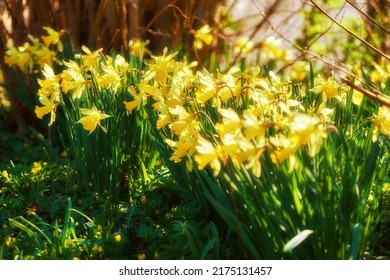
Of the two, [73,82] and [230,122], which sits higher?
[73,82]

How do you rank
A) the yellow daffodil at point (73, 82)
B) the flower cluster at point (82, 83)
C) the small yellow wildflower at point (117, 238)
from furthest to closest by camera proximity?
the yellow daffodil at point (73, 82), the flower cluster at point (82, 83), the small yellow wildflower at point (117, 238)

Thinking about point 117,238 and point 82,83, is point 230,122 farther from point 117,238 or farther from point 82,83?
point 82,83

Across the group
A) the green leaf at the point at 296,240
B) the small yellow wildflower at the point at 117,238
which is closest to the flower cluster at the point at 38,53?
the small yellow wildflower at the point at 117,238

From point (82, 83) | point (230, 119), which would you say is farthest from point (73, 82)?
point (230, 119)

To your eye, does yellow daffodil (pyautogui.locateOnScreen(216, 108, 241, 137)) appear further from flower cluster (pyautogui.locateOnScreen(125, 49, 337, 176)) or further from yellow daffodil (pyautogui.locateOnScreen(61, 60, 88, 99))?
yellow daffodil (pyautogui.locateOnScreen(61, 60, 88, 99))

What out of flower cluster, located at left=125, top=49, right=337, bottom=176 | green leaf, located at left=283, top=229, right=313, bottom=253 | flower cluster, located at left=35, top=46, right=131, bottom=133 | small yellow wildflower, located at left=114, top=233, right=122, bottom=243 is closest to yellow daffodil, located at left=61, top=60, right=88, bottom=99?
flower cluster, located at left=35, top=46, right=131, bottom=133

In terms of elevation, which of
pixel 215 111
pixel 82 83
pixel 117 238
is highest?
pixel 82 83

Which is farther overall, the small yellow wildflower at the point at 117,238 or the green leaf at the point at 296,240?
the small yellow wildflower at the point at 117,238

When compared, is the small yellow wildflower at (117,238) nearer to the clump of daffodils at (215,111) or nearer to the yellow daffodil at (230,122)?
the clump of daffodils at (215,111)

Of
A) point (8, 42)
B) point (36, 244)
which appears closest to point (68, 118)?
point (36, 244)
